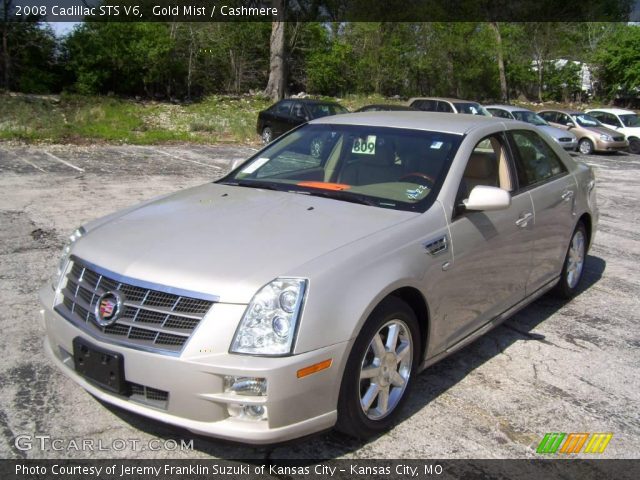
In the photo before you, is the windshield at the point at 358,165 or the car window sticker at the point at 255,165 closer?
the windshield at the point at 358,165

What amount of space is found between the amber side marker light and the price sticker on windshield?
6.18ft

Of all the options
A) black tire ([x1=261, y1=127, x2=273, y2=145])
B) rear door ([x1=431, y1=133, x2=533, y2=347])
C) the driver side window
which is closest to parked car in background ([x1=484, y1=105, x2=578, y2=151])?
black tire ([x1=261, y1=127, x2=273, y2=145])

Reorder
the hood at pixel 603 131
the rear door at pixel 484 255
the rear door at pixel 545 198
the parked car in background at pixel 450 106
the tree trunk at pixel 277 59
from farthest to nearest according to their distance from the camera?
the tree trunk at pixel 277 59 → the hood at pixel 603 131 → the parked car in background at pixel 450 106 → the rear door at pixel 545 198 → the rear door at pixel 484 255

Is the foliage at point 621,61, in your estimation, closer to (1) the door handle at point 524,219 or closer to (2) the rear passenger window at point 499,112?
(2) the rear passenger window at point 499,112

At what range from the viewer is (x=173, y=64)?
98.2 feet

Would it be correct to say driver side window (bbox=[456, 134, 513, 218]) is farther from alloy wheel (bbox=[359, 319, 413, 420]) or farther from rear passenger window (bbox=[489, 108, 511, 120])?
rear passenger window (bbox=[489, 108, 511, 120])

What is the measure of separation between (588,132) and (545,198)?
18.4 m

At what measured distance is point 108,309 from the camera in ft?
9.80

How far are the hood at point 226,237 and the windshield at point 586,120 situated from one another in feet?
67.7

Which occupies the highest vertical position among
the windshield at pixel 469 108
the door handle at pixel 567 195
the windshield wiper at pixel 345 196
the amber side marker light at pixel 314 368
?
the windshield at pixel 469 108

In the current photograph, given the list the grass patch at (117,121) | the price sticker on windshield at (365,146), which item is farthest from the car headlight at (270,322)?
the grass patch at (117,121)

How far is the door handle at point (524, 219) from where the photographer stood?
176 inches

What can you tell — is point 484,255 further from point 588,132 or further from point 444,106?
point 588,132

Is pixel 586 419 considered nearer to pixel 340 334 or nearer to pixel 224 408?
pixel 340 334
